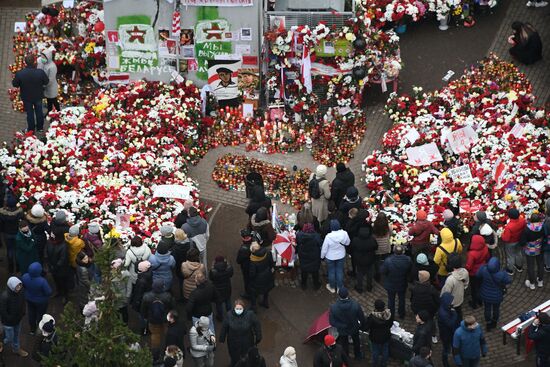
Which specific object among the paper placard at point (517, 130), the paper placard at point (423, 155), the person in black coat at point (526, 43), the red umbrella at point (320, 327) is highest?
the person in black coat at point (526, 43)

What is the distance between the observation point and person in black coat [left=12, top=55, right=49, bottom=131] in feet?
85.7

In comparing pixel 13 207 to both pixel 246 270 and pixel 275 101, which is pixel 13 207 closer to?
pixel 246 270

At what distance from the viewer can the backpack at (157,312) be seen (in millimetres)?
20406

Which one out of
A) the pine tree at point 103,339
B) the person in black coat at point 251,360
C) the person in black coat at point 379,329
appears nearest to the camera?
the pine tree at point 103,339

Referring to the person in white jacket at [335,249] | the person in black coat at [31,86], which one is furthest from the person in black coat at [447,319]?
the person in black coat at [31,86]

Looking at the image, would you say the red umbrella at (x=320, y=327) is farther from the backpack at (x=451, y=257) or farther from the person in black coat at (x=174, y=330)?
the person in black coat at (x=174, y=330)

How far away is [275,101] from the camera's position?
2777cm

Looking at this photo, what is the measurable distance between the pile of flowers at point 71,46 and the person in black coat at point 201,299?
340 inches

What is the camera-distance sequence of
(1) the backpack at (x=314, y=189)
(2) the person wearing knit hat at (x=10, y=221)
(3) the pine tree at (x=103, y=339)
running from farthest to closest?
(1) the backpack at (x=314, y=189) → (2) the person wearing knit hat at (x=10, y=221) → (3) the pine tree at (x=103, y=339)

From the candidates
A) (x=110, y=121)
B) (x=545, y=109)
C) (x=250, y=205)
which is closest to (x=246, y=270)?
(x=250, y=205)

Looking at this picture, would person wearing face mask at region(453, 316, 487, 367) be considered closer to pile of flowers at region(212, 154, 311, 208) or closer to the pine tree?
the pine tree

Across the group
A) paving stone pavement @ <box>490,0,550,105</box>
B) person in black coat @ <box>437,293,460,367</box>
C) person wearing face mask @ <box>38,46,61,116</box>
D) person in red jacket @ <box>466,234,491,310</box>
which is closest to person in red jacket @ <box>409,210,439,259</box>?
person in red jacket @ <box>466,234,491,310</box>

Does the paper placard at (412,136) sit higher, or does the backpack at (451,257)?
the paper placard at (412,136)

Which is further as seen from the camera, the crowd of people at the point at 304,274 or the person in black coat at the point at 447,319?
the person in black coat at the point at 447,319
